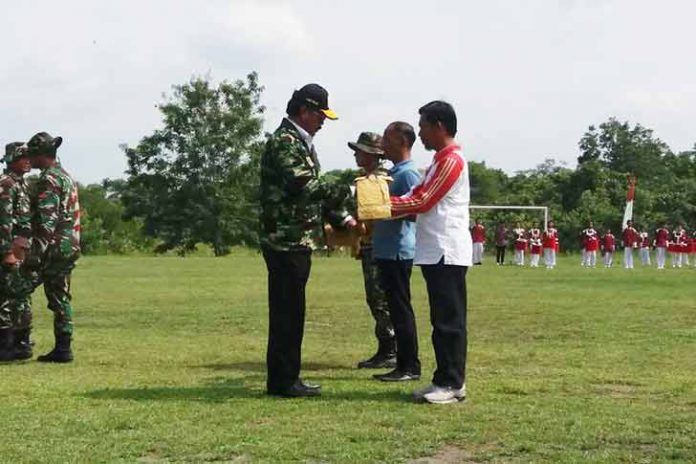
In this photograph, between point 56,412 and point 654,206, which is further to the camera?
point 654,206

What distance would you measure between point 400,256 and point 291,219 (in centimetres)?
135

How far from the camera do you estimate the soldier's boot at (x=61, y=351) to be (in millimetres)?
9547

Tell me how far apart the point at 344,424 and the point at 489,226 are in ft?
186

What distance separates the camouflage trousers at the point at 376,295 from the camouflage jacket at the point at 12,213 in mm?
3188

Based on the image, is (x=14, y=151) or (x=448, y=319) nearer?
(x=448, y=319)

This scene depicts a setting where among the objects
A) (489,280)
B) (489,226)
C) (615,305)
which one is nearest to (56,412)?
(615,305)

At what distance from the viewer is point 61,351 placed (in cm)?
958

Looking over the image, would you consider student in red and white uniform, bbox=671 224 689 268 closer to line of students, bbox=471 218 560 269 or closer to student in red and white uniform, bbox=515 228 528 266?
line of students, bbox=471 218 560 269

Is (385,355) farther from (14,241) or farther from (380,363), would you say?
(14,241)

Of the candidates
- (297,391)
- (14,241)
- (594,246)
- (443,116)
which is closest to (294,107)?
(443,116)

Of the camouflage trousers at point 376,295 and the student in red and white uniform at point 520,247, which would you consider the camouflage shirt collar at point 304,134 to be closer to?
the camouflage trousers at point 376,295

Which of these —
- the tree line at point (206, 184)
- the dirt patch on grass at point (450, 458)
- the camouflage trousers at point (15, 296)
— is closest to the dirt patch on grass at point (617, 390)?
the dirt patch on grass at point (450, 458)

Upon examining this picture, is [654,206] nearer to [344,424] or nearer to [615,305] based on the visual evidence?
[615,305]

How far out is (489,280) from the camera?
27000 mm
